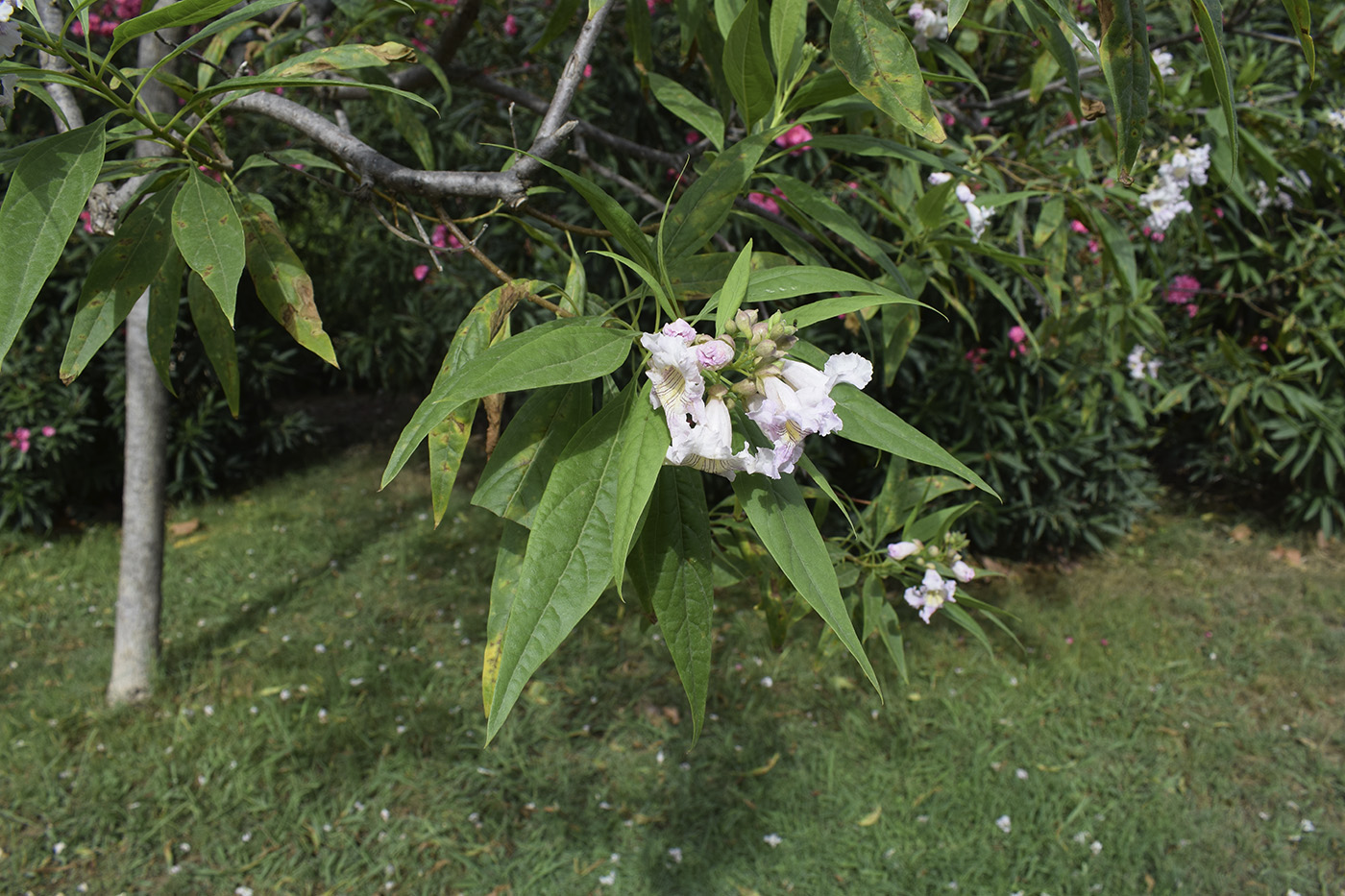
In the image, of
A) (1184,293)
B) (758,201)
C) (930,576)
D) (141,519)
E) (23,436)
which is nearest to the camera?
(930,576)

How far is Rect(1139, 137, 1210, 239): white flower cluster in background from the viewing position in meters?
1.87

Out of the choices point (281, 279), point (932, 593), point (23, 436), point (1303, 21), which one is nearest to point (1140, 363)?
point (932, 593)

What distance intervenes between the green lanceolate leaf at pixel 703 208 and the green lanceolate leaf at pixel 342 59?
0.35 meters

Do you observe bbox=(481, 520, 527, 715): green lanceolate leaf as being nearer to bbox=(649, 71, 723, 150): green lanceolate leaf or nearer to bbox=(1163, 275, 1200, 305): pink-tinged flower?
bbox=(649, 71, 723, 150): green lanceolate leaf

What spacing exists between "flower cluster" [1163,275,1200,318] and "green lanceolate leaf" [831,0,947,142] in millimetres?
3125

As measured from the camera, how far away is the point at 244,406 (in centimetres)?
481

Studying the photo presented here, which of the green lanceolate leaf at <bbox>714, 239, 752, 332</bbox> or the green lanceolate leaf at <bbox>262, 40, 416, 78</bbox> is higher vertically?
the green lanceolate leaf at <bbox>262, 40, 416, 78</bbox>

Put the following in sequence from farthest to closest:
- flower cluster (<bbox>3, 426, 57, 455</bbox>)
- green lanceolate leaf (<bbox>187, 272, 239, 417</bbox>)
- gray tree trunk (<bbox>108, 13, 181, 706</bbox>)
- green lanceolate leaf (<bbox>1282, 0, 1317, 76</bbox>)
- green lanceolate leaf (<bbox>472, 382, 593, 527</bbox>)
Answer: flower cluster (<bbox>3, 426, 57, 455</bbox>)
gray tree trunk (<bbox>108, 13, 181, 706</bbox>)
green lanceolate leaf (<bbox>187, 272, 239, 417</bbox>)
green lanceolate leaf (<bbox>472, 382, 593, 527</bbox>)
green lanceolate leaf (<bbox>1282, 0, 1317, 76</bbox>)

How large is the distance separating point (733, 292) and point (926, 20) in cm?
99

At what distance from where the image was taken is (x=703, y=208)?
84 cm

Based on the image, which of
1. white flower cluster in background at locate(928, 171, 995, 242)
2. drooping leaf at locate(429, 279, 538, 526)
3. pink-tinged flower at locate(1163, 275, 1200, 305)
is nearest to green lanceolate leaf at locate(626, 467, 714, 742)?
drooping leaf at locate(429, 279, 538, 526)

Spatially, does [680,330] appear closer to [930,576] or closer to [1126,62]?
[1126,62]

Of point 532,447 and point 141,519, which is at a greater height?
point 532,447

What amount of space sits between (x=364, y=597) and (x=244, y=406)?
6.22ft
